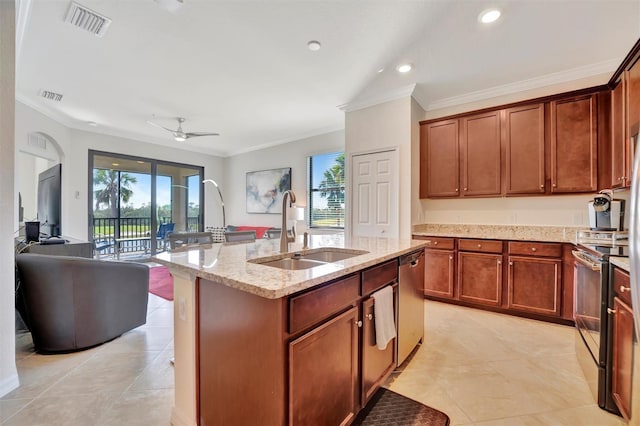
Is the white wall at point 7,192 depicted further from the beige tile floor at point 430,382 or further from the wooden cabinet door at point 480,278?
the wooden cabinet door at point 480,278

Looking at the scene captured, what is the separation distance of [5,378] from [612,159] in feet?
17.1

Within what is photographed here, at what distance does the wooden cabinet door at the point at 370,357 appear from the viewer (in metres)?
1.51

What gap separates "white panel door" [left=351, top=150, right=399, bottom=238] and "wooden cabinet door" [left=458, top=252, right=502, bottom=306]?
2.96 ft

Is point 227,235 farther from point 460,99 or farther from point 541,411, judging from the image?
point 460,99

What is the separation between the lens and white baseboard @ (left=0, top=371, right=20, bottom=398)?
176 centimetres

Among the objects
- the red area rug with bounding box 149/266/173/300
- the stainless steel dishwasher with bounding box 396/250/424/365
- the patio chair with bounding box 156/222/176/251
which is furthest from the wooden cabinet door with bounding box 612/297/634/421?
the patio chair with bounding box 156/222/176/251

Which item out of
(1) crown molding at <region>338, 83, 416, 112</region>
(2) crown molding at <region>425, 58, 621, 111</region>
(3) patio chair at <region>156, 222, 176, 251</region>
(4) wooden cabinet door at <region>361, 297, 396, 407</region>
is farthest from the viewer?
(3) patio chair at <region>156, 222, 176, 251</region>

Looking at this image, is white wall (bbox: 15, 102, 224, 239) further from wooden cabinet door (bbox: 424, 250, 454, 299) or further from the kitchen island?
wooden cabinet door (bbox: 424, 250, 454, 299)

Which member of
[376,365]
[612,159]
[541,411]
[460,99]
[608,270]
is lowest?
[541,411]

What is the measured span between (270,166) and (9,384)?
5.20 m

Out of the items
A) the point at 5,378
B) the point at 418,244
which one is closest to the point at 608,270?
the point at 418,244

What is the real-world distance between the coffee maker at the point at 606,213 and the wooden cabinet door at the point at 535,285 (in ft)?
1.85

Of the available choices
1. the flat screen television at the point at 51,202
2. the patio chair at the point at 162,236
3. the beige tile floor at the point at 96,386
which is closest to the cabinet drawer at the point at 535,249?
the beige tile floor at the point at 96,386

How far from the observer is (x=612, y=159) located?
2723 mm
